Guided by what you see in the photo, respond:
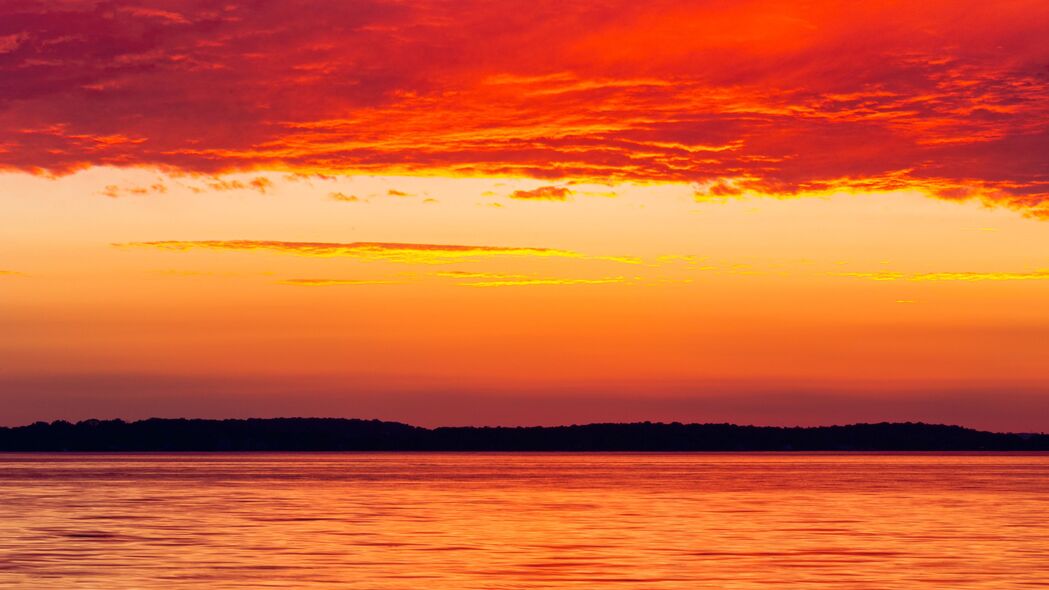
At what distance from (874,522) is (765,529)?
249 inches

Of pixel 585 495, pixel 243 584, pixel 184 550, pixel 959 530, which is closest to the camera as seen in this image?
pixel 243 584

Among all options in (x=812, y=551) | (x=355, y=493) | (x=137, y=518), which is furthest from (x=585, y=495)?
(x=812, y=551)

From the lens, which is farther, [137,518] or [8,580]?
[137,518]

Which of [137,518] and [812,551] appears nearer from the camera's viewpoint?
[812,551]

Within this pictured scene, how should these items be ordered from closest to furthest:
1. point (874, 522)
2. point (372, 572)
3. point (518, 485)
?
point (372, 572) → point (874, 522) → point (518, 485)

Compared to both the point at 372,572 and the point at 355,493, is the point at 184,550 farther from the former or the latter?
the point at 355,493

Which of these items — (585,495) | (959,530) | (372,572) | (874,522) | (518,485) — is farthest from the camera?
(518,485)

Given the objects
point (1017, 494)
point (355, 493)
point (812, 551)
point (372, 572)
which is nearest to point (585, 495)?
point (355, 493)

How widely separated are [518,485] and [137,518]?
149ft

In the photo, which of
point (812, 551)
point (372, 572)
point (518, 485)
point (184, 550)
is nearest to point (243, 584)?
point (372, 572)

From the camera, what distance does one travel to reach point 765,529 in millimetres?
55781

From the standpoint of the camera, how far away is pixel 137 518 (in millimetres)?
62875

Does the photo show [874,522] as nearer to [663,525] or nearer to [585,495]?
[663,525]

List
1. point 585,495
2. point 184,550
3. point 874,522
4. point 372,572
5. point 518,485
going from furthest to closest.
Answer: point 518,485
point 585,495
point 874,522
point 184,550
point 372,572
